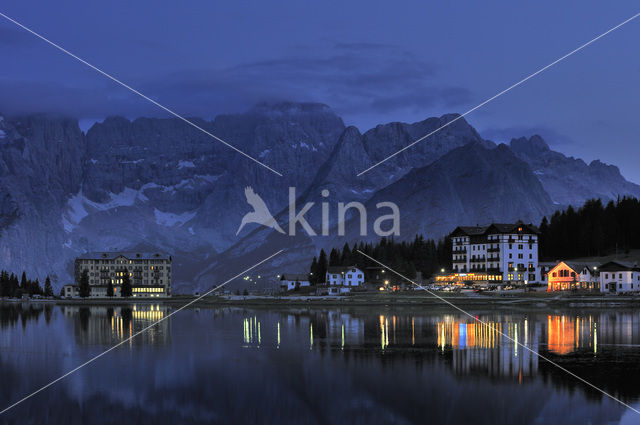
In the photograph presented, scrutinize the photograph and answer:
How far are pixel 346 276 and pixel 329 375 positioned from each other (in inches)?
5659

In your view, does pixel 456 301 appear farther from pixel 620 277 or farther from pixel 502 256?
pixel 502 256

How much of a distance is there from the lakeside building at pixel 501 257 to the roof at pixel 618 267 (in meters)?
24.5

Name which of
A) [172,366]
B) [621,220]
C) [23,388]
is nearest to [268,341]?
[172,366]

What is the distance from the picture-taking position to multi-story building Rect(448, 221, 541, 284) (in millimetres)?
174500

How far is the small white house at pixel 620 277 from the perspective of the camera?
468ft

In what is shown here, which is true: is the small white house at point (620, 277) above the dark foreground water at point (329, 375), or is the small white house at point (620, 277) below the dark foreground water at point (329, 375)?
above

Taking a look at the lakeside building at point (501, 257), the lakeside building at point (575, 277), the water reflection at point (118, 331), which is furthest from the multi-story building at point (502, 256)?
the water reflection at point (118, 331)

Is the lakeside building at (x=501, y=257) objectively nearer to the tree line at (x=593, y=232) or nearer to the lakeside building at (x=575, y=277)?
the tree line at (x=593, y=232)

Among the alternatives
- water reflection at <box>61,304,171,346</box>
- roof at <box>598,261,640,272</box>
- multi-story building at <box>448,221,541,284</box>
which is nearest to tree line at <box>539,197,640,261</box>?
multi-story building at <box>448,221,541,284</box>

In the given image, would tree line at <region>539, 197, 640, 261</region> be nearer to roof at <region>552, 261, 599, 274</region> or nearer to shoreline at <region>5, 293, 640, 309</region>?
roof at <region>552, 261, 599, 274</region>

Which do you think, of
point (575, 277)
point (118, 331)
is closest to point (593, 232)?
point (575, 277)

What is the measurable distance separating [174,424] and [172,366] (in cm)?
1811

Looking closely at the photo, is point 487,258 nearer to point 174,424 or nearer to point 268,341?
point 268,341

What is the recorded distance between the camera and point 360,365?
186ft
